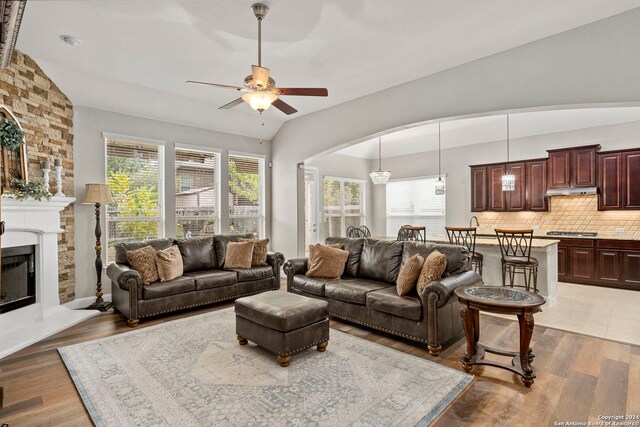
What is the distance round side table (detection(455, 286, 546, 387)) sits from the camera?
2.62 metres

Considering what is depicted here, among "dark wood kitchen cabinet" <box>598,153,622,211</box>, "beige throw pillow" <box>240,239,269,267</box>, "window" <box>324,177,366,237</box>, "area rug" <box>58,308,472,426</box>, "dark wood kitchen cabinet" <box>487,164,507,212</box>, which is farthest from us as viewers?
"window" <box>324,177,366,237</box>

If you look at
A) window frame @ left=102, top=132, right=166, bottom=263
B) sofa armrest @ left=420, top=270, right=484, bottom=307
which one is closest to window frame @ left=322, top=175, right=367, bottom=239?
window frame @ left=102, top=132, right=166, bottom=263

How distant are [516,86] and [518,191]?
379cm

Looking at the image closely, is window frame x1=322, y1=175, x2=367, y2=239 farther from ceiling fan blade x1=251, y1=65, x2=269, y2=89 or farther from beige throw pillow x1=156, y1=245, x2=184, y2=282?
ceiling fan blade x1=251, y1=65, x2=269, y2=89

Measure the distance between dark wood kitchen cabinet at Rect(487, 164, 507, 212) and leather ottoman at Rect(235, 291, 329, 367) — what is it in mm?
5484

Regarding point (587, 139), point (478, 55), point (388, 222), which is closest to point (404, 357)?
point (478, 55)

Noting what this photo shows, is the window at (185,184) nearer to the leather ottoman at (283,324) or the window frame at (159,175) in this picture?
the window frame at (159,175)

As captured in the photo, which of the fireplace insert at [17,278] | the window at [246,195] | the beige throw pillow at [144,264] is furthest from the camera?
the window at [246,195]

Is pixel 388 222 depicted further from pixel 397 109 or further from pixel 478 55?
pixel 478 55

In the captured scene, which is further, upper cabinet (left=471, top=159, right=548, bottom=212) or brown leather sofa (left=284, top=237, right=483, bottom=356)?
upper cabinet (left=471, top=159, right=548, bottom=212)

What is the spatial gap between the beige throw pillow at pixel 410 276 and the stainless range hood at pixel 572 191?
4439 millimetres

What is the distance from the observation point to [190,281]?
A: 14.8ft

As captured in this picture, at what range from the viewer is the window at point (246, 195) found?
6543 millimetres

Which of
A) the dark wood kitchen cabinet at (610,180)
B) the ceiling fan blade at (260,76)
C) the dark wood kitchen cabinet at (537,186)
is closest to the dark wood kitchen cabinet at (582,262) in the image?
the dark wood kitchen cabinet at (610,180)
